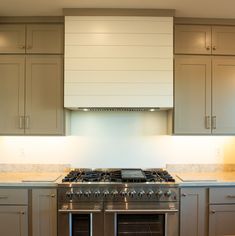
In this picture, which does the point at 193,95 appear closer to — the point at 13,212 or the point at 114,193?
the point at 114,193

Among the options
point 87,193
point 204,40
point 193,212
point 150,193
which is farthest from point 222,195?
point 204,40

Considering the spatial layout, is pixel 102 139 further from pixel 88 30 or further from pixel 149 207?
pixel 88 30

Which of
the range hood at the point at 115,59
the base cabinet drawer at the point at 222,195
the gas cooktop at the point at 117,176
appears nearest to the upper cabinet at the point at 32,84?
the range hood at the point at 115,59

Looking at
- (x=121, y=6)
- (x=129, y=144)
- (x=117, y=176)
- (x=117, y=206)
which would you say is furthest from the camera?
(x=129, y=144)

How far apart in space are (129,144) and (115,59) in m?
1.04

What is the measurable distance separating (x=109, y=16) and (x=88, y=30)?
264 mm

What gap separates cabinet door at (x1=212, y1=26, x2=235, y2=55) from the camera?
2.57 metres

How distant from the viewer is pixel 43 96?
2516mm

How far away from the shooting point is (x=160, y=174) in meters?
2.59

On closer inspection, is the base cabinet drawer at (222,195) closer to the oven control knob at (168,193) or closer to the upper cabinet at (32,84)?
the oven control knob at (168,193)

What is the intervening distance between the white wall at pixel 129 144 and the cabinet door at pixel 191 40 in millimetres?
791

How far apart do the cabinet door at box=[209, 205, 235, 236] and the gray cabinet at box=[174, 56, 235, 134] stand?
0.79 metres

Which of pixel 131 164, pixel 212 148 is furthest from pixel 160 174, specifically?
pixel 212 148

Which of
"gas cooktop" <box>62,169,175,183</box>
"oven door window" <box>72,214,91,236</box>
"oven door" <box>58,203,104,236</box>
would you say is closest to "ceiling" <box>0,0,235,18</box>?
"gas cooktop" <box>62,169,175,183</box>
